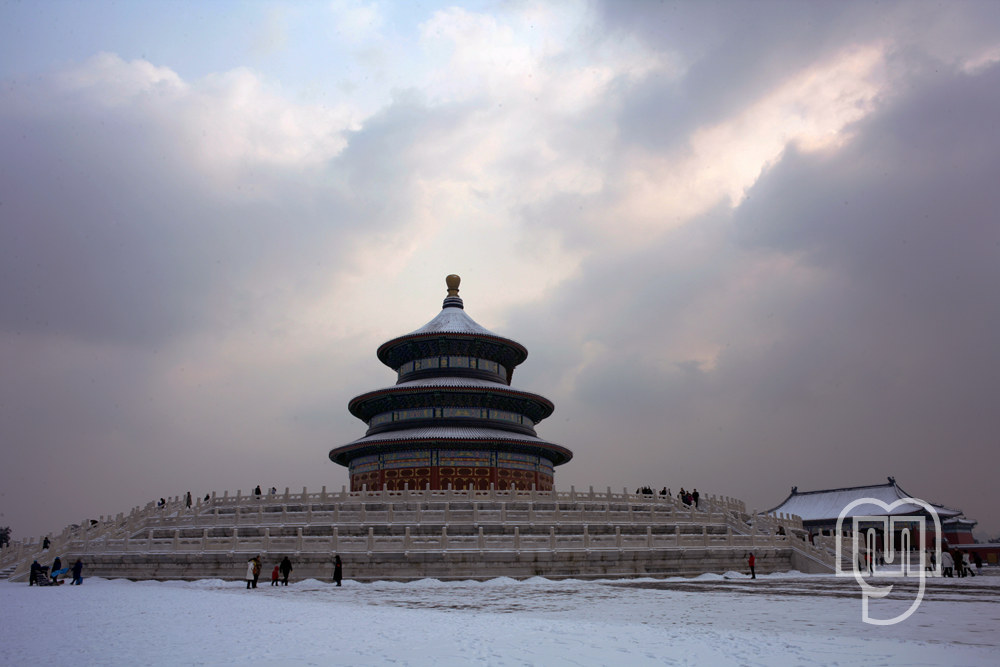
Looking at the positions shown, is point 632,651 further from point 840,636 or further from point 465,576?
point 465,576

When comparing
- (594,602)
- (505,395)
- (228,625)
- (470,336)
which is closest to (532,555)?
(594,602)

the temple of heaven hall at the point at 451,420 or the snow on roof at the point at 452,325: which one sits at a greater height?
the snow on roof at the point at 452,325

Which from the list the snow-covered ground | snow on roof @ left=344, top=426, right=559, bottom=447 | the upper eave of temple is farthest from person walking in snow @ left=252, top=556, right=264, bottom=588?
the upper eave of temple

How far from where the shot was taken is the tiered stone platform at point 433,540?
80.6 ft

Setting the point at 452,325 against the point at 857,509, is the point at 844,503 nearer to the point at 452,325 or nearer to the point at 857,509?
the point at 857,509

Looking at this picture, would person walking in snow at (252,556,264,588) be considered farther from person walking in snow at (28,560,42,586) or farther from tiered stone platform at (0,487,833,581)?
person walking in snow at (28,560,42,586)

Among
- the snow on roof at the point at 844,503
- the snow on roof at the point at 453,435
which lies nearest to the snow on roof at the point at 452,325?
the snow on roof at the point at 453,435

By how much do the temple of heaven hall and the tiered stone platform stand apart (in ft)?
31.6

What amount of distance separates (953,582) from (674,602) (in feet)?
48.1

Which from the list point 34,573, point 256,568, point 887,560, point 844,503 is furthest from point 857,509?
point 34,573

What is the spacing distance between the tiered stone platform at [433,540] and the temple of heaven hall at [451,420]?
964 centimetres

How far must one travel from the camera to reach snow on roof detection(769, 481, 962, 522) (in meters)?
57.4

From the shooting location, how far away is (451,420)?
147 feet

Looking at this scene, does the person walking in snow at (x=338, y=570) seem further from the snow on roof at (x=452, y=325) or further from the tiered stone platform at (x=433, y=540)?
the snow on roof at (x=452, y=325)
